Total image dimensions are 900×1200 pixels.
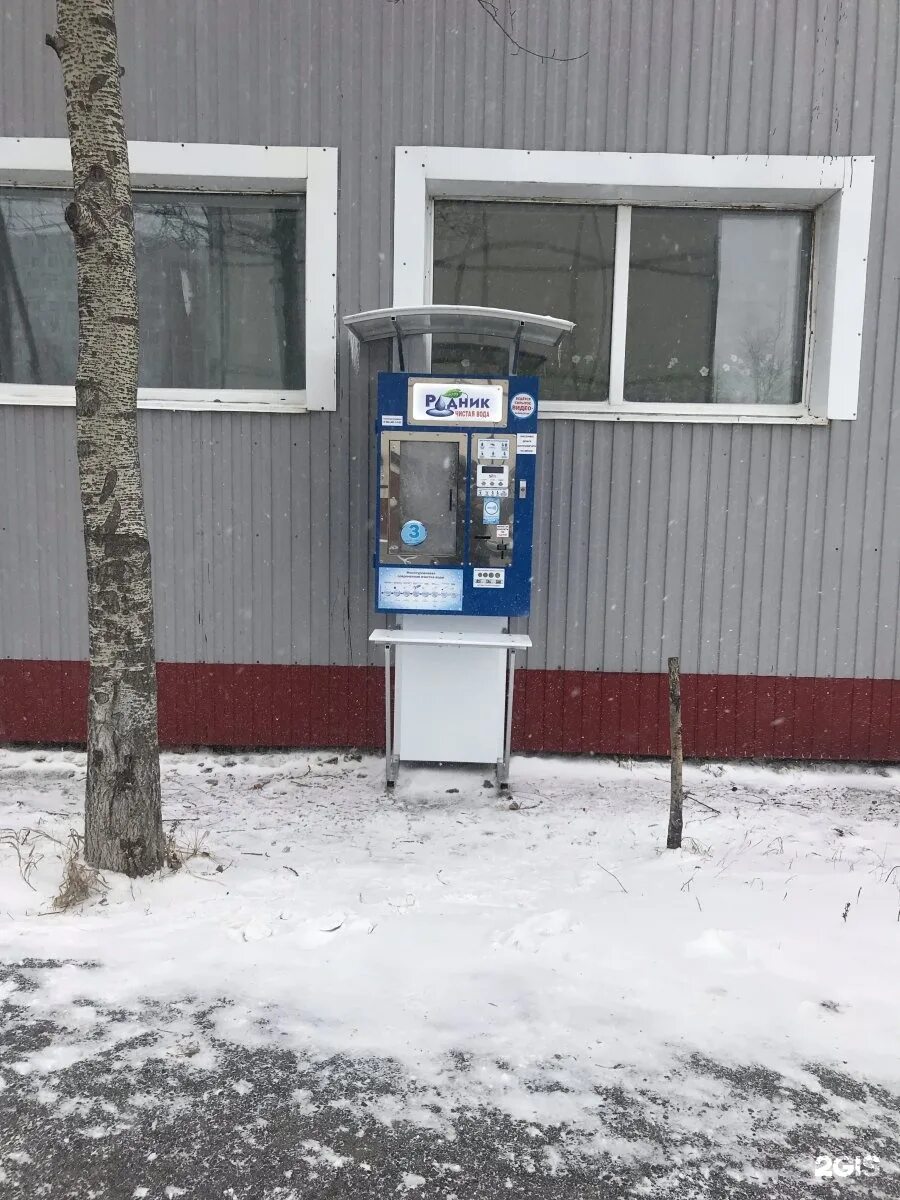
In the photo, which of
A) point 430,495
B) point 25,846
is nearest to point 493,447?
point 430,495

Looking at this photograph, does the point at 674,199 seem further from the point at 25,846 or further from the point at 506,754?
the point at 25,846

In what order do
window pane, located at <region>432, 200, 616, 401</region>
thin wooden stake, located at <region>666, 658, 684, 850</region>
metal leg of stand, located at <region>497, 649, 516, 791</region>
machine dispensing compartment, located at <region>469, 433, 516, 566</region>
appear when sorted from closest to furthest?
thin wooden stake, located at <region>666, 658, 684, 850</region> < machine dispensing compartment, located at <region>469, 433, 516, 566</region> < metal leg of stand, located at <region>497, 649, 516, 791</region> < window pane, located at <region>432, 200, 616, 401</region>

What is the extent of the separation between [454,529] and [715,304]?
2.33 metres

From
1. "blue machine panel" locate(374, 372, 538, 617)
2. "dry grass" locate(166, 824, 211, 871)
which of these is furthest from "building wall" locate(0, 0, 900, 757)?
"dry grass" locate(166, 824, 211, 871)

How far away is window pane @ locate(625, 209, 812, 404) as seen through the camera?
518cm

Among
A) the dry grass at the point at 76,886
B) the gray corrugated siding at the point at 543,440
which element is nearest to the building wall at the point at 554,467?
the gray corrugated siding at the point at 543,440

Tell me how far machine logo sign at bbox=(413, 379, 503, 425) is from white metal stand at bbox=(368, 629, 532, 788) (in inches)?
44.6

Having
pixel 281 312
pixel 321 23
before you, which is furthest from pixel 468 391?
pixel 321 23

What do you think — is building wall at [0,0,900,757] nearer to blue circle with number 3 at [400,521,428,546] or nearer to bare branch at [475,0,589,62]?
bare branch at [475,0,589,62]

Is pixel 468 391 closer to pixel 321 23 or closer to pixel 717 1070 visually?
pixel 321 23

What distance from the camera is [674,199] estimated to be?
16.6 feet

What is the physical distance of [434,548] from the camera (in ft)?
14.6

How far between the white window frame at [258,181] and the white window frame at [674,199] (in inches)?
17.0

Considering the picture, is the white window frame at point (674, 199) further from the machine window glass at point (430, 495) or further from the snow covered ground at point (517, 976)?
the snow covered ground at point (517, 976)
